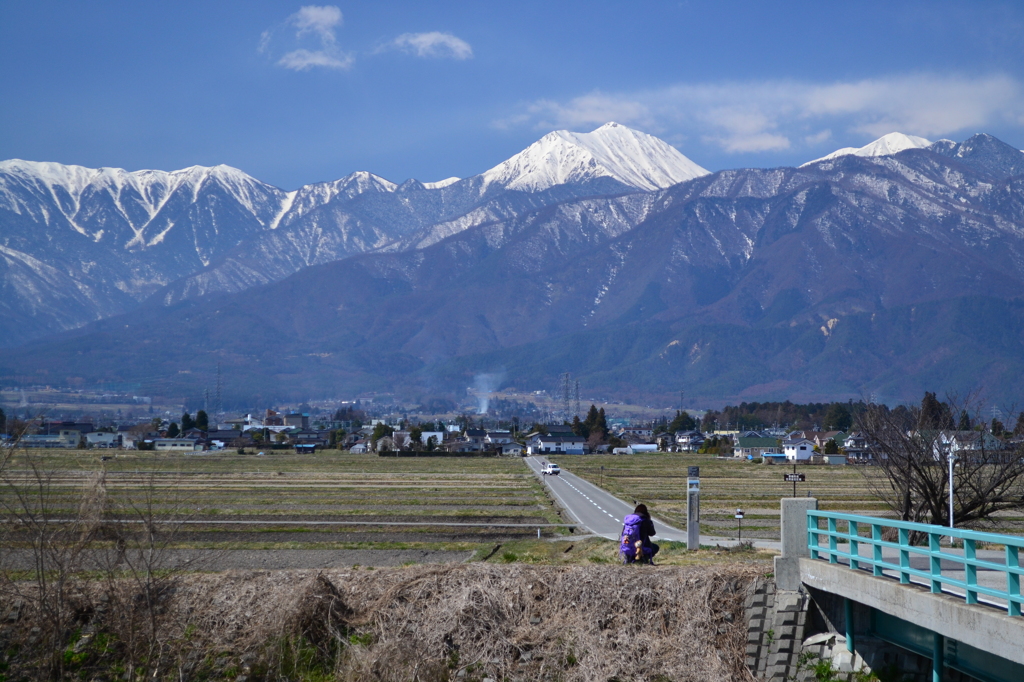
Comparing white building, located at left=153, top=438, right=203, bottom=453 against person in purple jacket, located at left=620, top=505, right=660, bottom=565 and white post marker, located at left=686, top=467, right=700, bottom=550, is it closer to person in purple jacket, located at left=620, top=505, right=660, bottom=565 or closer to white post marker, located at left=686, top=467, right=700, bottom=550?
white post marker, located at left=686, top=467, right=700, bottom=550

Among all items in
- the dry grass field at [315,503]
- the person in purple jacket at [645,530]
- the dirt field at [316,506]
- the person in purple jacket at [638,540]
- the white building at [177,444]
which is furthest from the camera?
the white building at [177,444]

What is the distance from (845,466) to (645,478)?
41865mm

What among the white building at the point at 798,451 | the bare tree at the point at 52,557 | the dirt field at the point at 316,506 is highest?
the white building at the point at 798,451

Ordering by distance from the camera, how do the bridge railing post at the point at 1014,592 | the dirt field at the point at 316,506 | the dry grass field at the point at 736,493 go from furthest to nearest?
the dry grass field at the point at 736,493
the dirt field at the point at 316,506
the bridge railing post at the point at 1014,592

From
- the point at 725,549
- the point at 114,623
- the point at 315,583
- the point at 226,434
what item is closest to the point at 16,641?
the point at 114,623

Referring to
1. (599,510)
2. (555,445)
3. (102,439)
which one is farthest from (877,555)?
(102,439)

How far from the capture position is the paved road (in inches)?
1443

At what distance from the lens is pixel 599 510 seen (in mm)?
49906

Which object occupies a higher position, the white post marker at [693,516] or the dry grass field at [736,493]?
the white post marker at [693,516]

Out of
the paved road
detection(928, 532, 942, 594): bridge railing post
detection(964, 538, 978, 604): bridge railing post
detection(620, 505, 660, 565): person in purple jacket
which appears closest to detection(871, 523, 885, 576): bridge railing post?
detection(928, 532, 942, 594): bridge railing post

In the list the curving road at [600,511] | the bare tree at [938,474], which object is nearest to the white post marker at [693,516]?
the curving road at [600,511]

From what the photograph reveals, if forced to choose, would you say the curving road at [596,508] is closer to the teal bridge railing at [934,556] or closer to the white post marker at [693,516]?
the white post marker at [693,516]

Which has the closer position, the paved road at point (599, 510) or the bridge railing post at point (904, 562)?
the bridge railing post at point (904, 562)

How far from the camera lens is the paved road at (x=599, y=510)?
3666 cm
